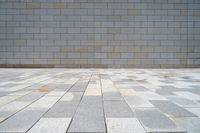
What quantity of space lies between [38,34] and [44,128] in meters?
9.78

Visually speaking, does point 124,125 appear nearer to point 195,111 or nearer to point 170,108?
point 170,108

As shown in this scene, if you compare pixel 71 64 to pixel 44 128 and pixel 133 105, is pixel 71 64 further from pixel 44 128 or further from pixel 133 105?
pixel 44 128

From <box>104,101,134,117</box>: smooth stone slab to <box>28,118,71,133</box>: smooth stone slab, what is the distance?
668 mm

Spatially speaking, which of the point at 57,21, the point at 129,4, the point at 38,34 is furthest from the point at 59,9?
the point at 129,4

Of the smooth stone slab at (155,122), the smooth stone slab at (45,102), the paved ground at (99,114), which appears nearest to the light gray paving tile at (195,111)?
the paved ground at (99,114)

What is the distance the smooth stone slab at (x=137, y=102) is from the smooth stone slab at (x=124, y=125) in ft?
2.08

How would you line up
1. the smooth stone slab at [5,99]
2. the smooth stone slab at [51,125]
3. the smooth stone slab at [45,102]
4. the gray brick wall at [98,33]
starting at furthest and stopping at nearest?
the gray brick wall at [98,33] → the smooth stone slab at [5,99] → the smooth stone slab at [45,102] → the smooth stone slab at [51,125]

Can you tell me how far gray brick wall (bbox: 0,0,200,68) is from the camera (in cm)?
1091

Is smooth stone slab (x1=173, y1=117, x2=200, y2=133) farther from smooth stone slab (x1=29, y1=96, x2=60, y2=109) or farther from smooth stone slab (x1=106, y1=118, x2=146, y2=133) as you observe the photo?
smooth stone slab (x1=29, y1=96, x2=60, y2=109)

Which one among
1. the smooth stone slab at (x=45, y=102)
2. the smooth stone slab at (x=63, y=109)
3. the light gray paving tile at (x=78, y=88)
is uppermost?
the light gray paving tile at (x=78, y=88)

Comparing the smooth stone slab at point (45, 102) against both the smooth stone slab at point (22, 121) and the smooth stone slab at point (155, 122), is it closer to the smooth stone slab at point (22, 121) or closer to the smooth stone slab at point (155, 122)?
the smooth stone slab at point (22, 121)

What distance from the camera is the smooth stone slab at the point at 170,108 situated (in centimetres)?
272

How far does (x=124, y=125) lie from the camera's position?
226 cm

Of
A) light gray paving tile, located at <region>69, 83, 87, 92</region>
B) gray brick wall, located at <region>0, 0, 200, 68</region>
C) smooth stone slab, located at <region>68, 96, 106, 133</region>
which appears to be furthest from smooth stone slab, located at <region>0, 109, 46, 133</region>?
gray brick wall, located at <region>0, 0, 200, 68</region>
